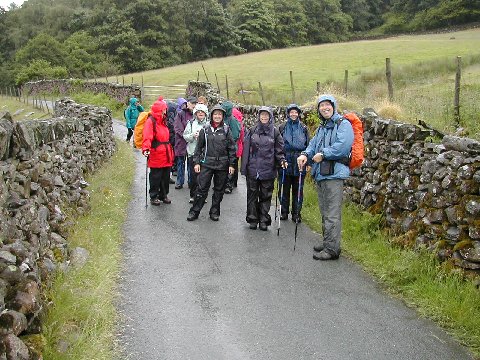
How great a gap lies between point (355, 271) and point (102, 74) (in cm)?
5729

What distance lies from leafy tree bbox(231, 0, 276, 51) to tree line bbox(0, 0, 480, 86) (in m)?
0.14

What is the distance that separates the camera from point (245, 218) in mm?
9922

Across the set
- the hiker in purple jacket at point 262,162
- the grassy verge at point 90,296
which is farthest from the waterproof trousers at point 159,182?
the hiker in purple jacket at point 262,162

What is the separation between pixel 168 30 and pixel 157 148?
59.2 m

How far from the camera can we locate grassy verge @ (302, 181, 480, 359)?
5.36m

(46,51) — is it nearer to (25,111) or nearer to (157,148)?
(25,111)

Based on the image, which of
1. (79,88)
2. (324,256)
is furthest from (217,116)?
(79,88)

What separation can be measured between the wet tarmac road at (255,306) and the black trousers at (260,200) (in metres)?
0.45

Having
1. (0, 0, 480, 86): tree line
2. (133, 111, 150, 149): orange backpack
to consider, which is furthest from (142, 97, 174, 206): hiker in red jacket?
(0, 0, 480, 86): tree line

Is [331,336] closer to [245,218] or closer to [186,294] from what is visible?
[186,294]

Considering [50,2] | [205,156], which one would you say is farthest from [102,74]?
[205,156]

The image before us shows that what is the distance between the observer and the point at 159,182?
10906 mm

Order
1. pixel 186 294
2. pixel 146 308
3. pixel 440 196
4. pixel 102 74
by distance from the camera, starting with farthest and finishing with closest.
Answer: pixel 102 74, pixel 440 196, pixel 186 294, pixel 146 308

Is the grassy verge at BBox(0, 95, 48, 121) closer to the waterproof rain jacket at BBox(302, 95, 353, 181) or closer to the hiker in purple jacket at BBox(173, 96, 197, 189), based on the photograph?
the hiker in purple jacket at BBox(173, 96, 197, 189)
